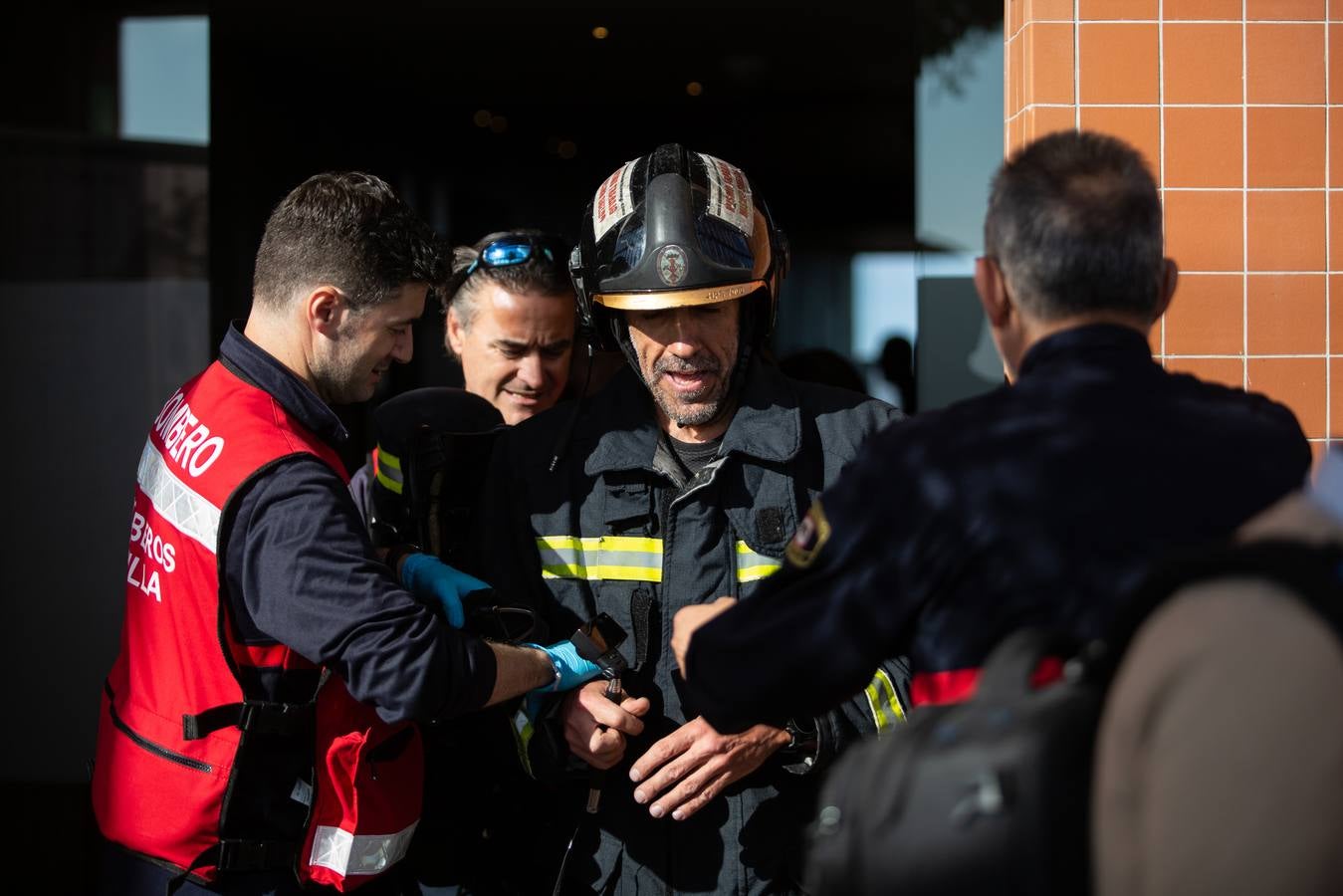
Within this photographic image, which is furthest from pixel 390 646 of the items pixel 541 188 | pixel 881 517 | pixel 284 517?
pixel 541 188

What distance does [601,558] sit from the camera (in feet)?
7.89

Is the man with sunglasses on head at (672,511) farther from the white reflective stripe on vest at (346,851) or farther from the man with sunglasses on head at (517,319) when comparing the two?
the man with sunglasses on head at (517,319)

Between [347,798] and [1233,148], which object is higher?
[1233,148]

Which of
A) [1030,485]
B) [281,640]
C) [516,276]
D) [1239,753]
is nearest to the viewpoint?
[1239,753]

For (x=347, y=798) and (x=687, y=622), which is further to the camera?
(x=347, y=798)

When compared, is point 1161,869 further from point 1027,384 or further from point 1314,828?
point 1027,384

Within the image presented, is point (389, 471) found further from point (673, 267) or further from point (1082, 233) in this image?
point (1082, 233)

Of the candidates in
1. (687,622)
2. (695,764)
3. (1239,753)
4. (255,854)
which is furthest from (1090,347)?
(255,854)

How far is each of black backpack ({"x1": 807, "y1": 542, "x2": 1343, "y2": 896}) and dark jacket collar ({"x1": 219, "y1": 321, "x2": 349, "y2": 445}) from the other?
1.30 m

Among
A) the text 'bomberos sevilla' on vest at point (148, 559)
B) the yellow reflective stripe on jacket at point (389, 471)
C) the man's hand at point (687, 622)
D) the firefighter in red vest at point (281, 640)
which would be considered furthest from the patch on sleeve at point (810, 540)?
the yellow reflective stripe on jacket at point (389, 471)

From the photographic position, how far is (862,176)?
33.6 ft

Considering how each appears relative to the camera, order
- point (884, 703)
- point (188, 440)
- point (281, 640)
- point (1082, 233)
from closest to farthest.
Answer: point (1082, 233) < point (281, 640) < point (188, 440) < point (884, 703)

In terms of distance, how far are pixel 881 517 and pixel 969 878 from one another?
422 mm

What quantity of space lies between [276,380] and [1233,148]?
2123mm
